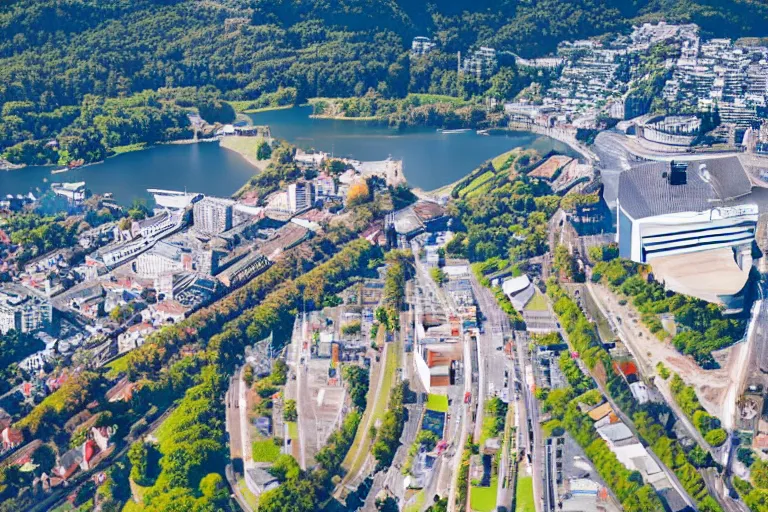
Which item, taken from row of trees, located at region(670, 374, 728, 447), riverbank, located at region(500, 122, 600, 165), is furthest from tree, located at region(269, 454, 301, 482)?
riverbank, located at region(500, 122, 600, 165)

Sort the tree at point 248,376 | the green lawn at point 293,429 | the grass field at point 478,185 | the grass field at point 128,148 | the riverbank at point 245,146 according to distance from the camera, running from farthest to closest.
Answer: the grass field at point 128,148
the riverbank at point 245,146
the grass field at point 478,185
the tree at point 248,376
the green lawn at point 293,429

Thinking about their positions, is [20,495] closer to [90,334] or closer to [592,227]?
[90,334]

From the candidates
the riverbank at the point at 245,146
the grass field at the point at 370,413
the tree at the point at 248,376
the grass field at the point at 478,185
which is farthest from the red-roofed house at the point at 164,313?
the riverbank at the point at 245,146

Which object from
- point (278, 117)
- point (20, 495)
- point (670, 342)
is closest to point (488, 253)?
point (670, 342)

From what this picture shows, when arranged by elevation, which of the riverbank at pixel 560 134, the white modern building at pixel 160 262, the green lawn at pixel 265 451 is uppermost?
the riverbank at pixel 560 134

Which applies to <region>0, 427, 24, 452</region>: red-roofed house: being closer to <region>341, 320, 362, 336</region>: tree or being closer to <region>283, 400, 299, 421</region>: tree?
<region>283, 400, 299, 421</region>: tree

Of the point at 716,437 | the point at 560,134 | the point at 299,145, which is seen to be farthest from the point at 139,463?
the point at 560,134

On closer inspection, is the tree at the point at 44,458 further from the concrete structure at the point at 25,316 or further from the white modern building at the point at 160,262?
the white modern building at the point at 160,262
